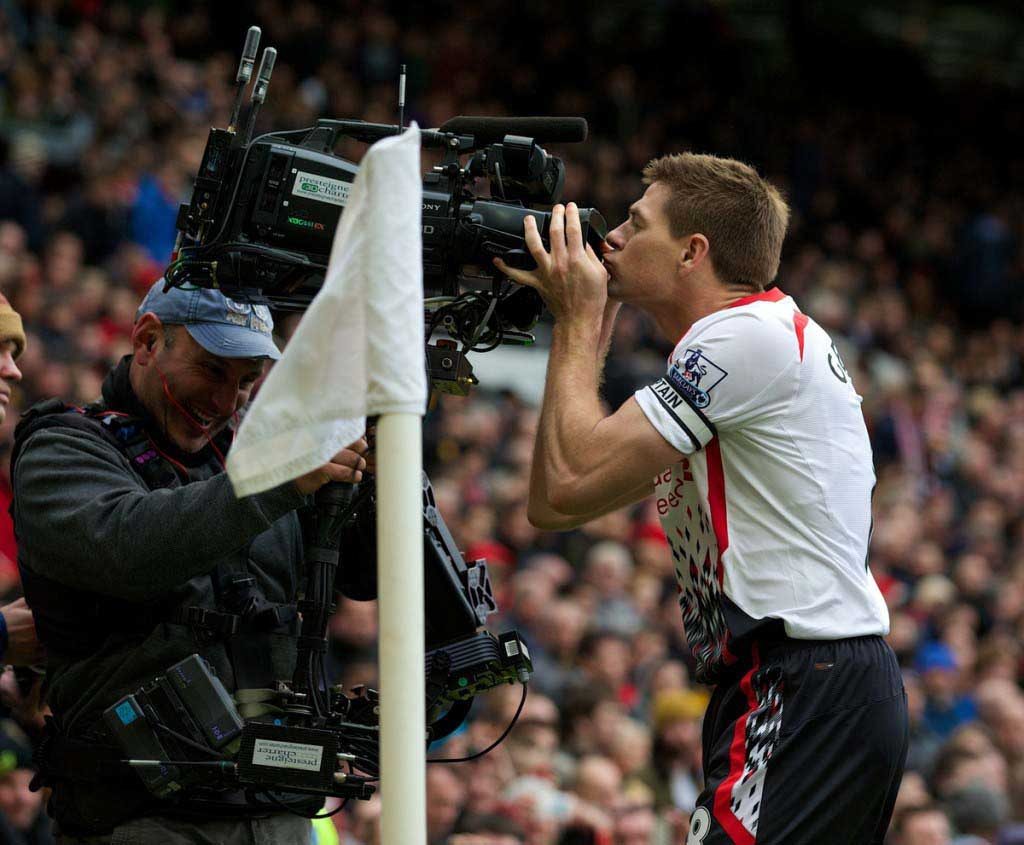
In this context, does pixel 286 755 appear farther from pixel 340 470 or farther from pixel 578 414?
pixel 578 414

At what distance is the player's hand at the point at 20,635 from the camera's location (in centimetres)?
396

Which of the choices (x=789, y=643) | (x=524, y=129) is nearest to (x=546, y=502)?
(x=789, y=643)

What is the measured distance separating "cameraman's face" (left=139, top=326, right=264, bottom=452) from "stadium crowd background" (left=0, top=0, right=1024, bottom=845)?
823mm

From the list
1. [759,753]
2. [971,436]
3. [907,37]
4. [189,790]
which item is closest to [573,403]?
[759,753]

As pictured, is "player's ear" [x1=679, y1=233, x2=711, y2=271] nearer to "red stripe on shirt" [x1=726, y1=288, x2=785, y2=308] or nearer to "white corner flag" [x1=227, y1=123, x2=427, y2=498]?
"red stripe on shirt" [x1=726, y1=288, x2=785, y2=308]

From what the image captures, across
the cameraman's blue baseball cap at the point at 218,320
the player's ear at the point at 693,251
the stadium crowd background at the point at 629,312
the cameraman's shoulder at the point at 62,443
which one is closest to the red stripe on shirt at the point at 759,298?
the player's ear at the point at 693,251

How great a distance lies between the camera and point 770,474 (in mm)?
3459

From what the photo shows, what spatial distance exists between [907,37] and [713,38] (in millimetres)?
4740

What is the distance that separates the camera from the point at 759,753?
11.1 feet

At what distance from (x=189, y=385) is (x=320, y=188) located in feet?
2.16

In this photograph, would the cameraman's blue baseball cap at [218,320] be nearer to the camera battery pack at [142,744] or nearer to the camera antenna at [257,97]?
the camera antenna at [257,97]

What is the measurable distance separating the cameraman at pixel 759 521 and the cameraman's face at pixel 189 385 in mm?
783

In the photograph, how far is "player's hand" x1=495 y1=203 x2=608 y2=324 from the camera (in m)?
3.47

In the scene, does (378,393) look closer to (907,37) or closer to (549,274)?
(549,274)
